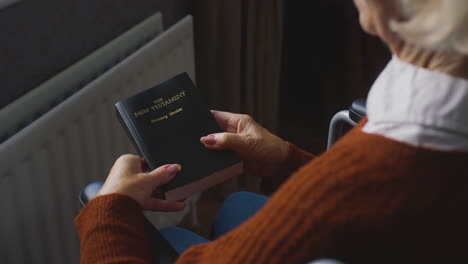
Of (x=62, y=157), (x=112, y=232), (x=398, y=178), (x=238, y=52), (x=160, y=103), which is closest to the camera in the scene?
(x=398, y=178)

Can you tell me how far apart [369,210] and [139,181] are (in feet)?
1.36

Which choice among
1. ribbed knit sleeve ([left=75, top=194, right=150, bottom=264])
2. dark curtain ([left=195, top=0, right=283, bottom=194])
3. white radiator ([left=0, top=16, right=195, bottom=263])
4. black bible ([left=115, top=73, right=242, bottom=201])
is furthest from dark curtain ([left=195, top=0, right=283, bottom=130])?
ribbed knit sleeve ([left=75, top=194, right=150, bottom=264])

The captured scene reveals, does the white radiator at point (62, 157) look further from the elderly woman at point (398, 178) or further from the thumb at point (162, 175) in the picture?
the elderly woman at point (398, 178)

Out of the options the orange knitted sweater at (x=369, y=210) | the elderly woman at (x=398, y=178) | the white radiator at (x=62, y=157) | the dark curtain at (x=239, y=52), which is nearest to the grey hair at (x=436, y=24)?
the elderly woman at (x=398, y=178)

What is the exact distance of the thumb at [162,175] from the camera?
86cm

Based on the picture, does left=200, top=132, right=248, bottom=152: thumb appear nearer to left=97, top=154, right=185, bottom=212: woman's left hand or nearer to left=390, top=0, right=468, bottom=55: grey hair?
left=97, top=154, right=185, bottom=212: woman's left hand

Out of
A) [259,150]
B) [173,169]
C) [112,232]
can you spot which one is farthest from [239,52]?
[112,232]

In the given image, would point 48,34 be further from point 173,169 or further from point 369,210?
point 369,210

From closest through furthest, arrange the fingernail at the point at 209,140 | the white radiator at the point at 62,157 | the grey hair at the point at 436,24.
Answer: the grey hair at the point at 436,24, the fingernail at the point at 209,140, the white radiator at the point at 62,157

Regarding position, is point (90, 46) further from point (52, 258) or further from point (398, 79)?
point (398, 79)

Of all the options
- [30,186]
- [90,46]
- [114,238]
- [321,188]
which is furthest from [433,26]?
[90,46]

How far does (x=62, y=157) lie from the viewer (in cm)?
119

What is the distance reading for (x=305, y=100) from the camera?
99.0 inches

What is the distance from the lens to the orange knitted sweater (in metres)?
0.55
